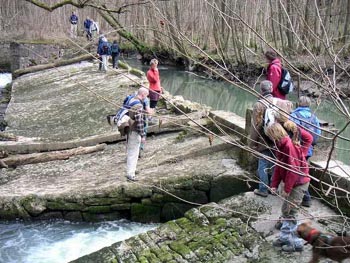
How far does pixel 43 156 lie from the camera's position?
10641 millimetres

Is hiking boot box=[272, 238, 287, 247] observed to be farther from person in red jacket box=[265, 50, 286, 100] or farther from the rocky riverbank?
person in red jacket box=[265, 50, 286, 100]

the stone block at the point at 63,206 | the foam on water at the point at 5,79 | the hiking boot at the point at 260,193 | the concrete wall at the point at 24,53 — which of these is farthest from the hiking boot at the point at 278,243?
the concrete wall at the point at 24,53

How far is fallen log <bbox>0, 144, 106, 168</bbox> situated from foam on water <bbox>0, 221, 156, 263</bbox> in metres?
2.50

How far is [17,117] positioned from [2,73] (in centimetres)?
1447

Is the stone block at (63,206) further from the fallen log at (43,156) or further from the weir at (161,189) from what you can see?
the fallen log at (43,156)

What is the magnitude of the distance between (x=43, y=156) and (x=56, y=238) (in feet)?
10.9

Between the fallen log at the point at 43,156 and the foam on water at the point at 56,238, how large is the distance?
250cm

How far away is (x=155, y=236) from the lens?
6406 millimetres

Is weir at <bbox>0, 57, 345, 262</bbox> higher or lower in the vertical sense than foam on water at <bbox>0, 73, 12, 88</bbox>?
higher

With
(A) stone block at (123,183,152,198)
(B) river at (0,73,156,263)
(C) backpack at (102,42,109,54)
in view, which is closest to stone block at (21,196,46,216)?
(B) river at (0,73,156,263)

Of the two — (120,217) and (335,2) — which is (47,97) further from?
(335,2)

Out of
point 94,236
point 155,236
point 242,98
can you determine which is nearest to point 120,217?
point 94,236

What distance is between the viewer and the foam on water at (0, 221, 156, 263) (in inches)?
281

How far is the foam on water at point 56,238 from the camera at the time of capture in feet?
23.4
